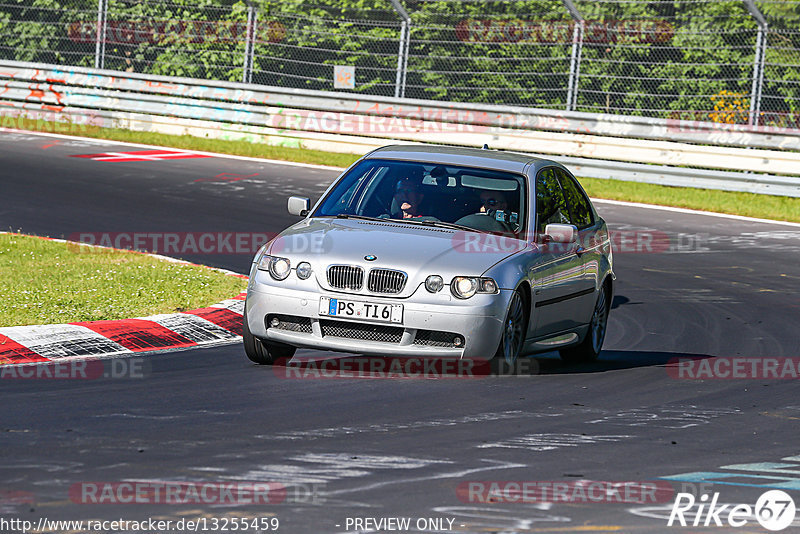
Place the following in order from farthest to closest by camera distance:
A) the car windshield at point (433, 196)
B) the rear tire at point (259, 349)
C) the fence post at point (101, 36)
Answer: the fence post at point (101, 36) < the car windshield at point (433, 196) < the rear tire at point (259, 349)

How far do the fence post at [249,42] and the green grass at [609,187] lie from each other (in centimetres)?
126

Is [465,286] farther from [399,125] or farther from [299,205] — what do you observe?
[399,125]

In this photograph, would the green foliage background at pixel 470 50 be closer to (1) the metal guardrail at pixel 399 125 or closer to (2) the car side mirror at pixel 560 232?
(1) the metal guardrail at pixel 399 125

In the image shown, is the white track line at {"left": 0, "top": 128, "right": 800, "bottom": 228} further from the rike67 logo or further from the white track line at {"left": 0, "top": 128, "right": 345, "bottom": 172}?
the rike67 logo

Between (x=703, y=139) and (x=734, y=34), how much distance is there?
5.46 ft

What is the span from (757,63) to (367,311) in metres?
13.9

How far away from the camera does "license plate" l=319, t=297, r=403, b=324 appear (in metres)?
8.76

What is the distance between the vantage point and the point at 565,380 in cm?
941

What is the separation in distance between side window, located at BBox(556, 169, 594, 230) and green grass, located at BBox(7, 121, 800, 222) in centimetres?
953

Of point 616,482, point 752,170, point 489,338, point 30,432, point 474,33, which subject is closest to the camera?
point 616,482

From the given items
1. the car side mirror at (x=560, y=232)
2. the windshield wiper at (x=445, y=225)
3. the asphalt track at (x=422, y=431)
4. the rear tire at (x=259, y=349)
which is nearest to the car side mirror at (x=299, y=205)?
the windshield wiper at (x=445, y=225)

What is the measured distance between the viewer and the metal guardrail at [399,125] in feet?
70.7

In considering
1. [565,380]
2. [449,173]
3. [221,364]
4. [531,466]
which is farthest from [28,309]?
[531,466]

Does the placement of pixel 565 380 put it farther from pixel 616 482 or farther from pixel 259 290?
pixel 616 482
